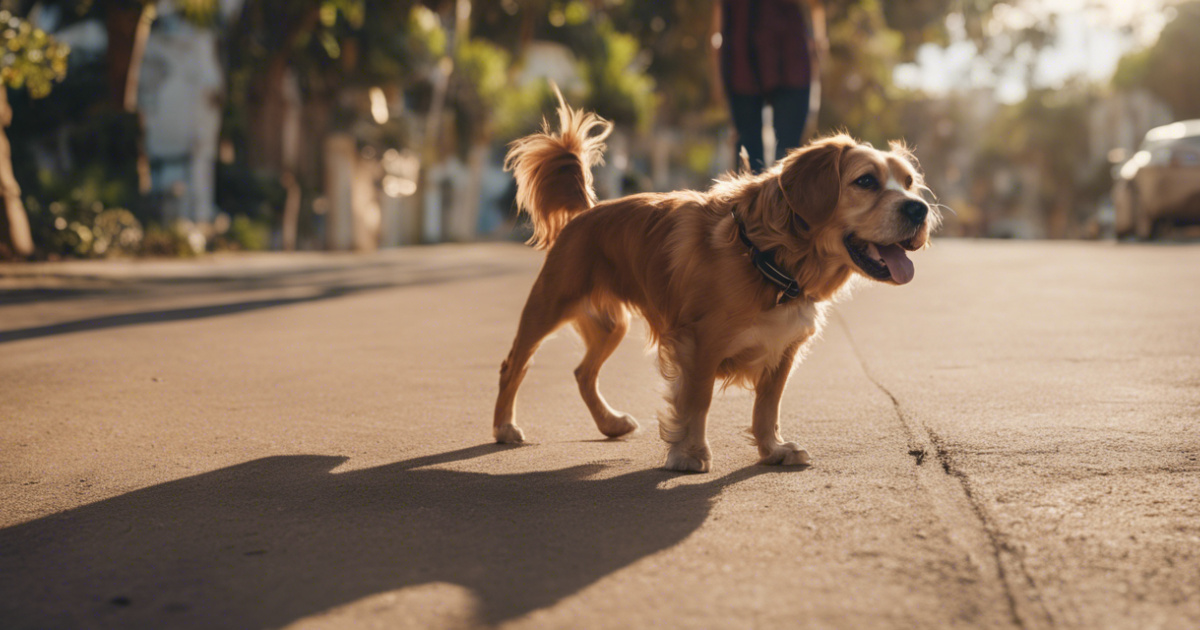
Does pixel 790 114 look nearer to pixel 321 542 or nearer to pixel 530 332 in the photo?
pixel 530 332

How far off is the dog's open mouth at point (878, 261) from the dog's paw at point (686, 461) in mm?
851

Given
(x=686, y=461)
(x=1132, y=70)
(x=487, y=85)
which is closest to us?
(x=686, y=461)

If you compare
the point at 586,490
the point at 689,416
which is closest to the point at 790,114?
the point at 689,416

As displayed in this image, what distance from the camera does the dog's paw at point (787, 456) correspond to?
405cm

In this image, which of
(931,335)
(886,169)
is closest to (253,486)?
(886,169)

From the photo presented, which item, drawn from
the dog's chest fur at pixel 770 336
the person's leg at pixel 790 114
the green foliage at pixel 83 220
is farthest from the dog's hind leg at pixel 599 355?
the green foliage at pixel 83 220

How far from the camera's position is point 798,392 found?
553cm

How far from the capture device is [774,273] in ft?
13.5

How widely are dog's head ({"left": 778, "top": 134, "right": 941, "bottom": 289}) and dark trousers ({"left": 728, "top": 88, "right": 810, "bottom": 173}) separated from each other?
3795mm

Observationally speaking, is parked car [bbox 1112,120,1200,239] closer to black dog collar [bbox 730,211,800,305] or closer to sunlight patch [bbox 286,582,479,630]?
black dog collar [bbox 730,211,800,305]

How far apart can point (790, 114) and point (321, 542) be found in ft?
19.0

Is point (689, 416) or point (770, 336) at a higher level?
point (770, 336)

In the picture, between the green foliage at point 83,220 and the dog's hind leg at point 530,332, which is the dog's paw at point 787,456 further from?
the green foliage at point 83,220

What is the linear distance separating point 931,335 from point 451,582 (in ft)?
16.8
